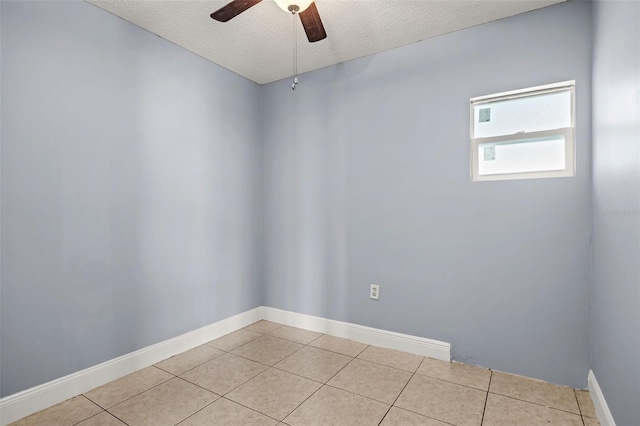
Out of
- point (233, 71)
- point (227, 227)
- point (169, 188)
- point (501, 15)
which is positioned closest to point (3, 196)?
point (169, 188)

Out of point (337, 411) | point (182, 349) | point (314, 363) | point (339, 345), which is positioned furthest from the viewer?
point (339, 345)

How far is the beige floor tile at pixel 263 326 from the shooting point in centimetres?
312

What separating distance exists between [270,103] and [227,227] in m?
1.49

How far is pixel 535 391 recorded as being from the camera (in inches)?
78.4

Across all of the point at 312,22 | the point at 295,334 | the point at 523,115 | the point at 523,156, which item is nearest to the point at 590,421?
the point at 523,156

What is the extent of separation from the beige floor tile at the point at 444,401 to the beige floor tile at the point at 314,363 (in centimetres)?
55

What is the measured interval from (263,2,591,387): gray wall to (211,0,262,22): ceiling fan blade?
52.8 inches

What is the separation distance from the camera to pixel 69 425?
1698 mm

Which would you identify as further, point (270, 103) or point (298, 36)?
point (270, 103)

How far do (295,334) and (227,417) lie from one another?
1284 mm

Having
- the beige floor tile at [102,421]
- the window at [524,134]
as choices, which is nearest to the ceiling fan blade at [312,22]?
the window at [524,134]

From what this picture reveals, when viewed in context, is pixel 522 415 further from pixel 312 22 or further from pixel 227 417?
pixel 312 22

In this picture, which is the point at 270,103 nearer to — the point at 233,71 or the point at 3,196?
the point at 233,71

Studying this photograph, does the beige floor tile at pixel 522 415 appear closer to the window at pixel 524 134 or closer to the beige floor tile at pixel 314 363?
the beige floor tile at pixel 314 363
